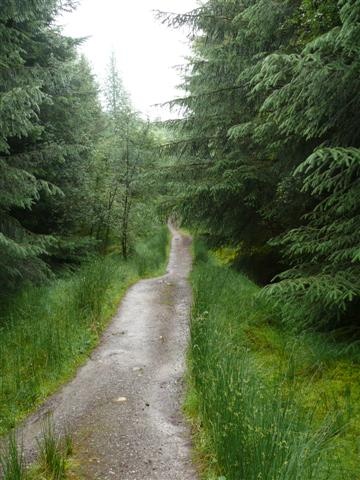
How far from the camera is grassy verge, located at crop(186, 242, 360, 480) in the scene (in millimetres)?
2717

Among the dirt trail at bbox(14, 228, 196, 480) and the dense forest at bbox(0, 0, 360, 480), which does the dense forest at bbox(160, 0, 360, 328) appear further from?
the dirt trail at bbox(14, 228, 196, 480)

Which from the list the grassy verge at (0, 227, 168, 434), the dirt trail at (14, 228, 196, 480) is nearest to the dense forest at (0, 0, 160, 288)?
the grassy verge at (0, 227, 168, 434)

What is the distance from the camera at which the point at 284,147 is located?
7.70m

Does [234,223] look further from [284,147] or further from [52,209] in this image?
[52,209]

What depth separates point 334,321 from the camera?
6.05m

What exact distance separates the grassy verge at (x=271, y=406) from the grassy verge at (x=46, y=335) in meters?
1.86

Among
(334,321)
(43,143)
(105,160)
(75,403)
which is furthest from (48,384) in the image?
(105,160)

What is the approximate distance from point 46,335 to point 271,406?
3.67 metres

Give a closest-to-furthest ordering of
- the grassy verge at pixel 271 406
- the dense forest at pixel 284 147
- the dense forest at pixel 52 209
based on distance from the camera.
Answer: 1. the grassy verge at pixel 271 406
2. the dense forest at pixel 284 147
3. the dense forest at pixel 52 209

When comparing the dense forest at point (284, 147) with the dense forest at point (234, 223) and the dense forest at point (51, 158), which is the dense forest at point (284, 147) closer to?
the dense forest at point (234, 223)

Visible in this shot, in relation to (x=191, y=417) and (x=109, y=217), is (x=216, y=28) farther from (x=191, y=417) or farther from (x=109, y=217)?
(x=191, y=417)

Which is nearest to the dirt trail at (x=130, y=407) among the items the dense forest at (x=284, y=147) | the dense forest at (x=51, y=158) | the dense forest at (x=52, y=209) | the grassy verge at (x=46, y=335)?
the grassy verge at (x=46, y=335)

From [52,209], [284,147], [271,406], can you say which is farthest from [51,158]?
[271,406]

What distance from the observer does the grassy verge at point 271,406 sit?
107 inches
